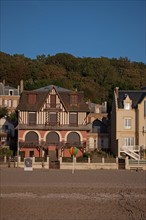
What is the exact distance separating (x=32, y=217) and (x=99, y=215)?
3104 mm

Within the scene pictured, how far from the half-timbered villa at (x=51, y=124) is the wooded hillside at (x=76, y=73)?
21868mm

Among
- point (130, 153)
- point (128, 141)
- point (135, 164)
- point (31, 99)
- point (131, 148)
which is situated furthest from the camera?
point (31, 99)

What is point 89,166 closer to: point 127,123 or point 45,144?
point 45,144

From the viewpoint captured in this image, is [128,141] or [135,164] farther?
[128,141]

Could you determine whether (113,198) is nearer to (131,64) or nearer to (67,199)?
(67,199)

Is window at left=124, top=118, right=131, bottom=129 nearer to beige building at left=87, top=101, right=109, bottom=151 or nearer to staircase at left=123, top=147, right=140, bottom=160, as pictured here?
staircase at left=123, top=147, right=140, bottom=160

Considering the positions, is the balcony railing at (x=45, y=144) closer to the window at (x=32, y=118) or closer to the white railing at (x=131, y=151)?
the window at (x=32, y=118)

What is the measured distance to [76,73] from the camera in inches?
3649

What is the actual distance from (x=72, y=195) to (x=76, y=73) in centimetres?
7014

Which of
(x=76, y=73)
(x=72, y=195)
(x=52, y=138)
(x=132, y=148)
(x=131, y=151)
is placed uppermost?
(x=76, y=73)

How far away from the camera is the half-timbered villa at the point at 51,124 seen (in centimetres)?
4634

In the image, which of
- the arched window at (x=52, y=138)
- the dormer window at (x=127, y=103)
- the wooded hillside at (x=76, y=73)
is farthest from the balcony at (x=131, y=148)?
the wooded hillside at (x=76, y=73)

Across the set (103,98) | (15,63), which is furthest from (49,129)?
(15,63)

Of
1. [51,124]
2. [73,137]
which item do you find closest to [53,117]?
[51,124]
